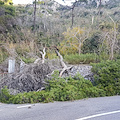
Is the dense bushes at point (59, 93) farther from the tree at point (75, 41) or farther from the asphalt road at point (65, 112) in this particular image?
the tree at point (75, 41)

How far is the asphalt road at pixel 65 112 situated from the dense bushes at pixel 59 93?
1.48 feet

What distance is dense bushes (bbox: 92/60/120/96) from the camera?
350 inches

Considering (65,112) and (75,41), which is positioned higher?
(75,41)

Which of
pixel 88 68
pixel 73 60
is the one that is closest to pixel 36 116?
pixel 88 68

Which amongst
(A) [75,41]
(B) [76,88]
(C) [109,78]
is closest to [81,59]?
(A) [75,41]

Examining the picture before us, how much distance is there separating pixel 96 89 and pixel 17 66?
5.28 meters

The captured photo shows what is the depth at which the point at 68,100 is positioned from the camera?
7926mm

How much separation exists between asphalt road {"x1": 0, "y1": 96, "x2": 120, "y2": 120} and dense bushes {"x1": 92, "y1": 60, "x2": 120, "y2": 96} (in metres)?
1.67

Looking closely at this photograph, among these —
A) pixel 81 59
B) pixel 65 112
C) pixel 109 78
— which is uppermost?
pixel 81 59

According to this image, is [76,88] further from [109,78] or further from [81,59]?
[81,59]

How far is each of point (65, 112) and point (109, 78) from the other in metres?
3.99

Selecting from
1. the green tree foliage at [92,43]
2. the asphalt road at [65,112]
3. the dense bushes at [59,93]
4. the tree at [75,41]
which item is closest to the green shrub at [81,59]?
the tree at [75,41]

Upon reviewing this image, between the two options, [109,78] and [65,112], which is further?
[109,78]

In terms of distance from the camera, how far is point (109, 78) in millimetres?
9117
